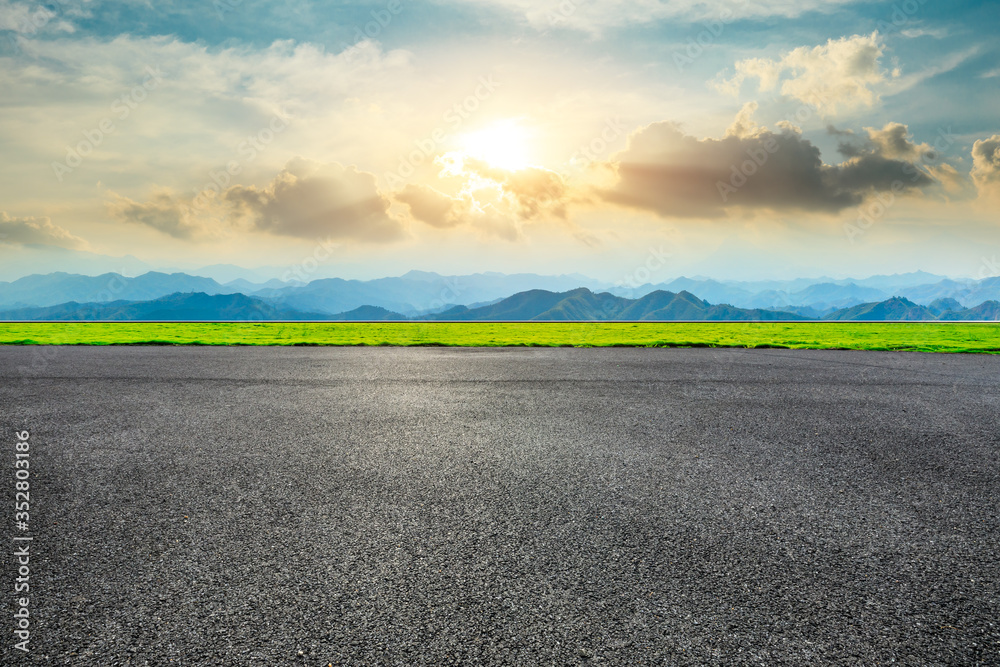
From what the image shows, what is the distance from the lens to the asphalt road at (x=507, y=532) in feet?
10.3

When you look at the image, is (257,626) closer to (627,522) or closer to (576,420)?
(627,522)

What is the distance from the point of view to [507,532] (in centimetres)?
455

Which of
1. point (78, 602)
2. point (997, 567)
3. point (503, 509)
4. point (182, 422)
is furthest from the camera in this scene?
point (182, 422)

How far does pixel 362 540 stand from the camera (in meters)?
4.39

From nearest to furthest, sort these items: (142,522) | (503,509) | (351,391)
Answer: (142,522) < (503,509) < (351,391)

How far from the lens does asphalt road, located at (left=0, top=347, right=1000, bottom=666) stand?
315 centimetres

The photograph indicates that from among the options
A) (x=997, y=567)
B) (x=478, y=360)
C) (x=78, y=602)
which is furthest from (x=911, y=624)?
(x=478, y=360)

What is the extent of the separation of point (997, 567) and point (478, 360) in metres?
14.0

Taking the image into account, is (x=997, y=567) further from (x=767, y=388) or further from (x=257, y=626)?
(x=767, y=388)

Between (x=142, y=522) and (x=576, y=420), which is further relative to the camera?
(x=576, y=420)

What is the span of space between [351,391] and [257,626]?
27.7 feet

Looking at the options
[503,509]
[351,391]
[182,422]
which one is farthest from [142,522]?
[351,391]

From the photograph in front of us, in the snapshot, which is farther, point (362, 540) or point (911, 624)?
point (362, 540)

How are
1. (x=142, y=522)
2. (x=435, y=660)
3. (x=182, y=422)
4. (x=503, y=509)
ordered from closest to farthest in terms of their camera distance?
(x=435, y=660), (x=142, y=522), (x=503, y=509), (x=182, y=422)
